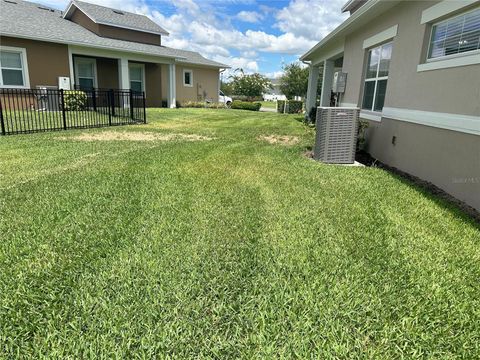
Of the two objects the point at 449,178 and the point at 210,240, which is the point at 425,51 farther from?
the point at 210,240

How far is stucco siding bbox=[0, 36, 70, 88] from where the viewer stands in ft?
48.6

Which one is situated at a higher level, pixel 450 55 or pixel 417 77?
pixel 450 55

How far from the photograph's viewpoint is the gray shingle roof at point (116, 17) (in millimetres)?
19328

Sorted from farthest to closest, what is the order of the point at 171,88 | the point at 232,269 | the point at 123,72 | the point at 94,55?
the point at 171,88, the point at 123,72, the point at 94,55, the point at 232,269

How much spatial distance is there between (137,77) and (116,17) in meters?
3.80

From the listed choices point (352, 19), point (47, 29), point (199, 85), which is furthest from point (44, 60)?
point (352, 19)

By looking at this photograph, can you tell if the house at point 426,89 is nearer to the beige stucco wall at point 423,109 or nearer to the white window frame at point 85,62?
the beige stucco wall at point 423,109

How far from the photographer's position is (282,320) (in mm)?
2184

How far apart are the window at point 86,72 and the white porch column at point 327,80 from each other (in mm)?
12930

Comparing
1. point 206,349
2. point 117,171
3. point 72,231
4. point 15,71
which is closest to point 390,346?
point 206,349

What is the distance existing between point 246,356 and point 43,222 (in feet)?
8.95

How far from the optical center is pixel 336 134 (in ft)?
21.6

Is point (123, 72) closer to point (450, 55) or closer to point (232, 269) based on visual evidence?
point (450, 55)

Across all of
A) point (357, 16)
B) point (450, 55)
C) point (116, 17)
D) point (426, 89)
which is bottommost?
point (426, 89)
